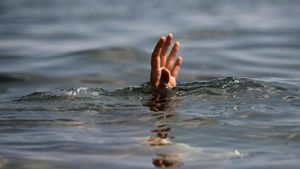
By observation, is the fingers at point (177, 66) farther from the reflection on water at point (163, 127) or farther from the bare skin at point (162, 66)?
the reflection on water at point (163, 127)

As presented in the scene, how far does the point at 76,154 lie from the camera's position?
4.18m

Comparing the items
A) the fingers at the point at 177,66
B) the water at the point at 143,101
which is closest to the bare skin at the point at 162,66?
the fingers at the point at 177,66

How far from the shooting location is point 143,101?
5.86 meters

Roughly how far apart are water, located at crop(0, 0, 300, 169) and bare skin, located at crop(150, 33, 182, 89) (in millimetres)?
133

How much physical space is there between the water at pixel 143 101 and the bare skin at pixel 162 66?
13 centimetres

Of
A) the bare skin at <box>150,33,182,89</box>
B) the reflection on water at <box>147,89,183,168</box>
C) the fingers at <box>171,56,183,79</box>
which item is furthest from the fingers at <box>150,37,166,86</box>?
the fingers at <box>171,56,183,79</box>

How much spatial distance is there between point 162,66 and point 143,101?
0.42 meters

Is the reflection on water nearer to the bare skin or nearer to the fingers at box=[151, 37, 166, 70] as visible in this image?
the bare skin

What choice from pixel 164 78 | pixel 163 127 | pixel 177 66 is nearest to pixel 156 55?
pixel 164 78

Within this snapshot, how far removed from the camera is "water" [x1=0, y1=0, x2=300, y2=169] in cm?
420

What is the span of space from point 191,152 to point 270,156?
523 mm

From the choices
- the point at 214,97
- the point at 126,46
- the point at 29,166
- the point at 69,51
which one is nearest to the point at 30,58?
the point at 69,51

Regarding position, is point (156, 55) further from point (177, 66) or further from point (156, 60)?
point (177, 66)

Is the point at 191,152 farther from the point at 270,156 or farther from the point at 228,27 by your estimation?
the point at 228,27
